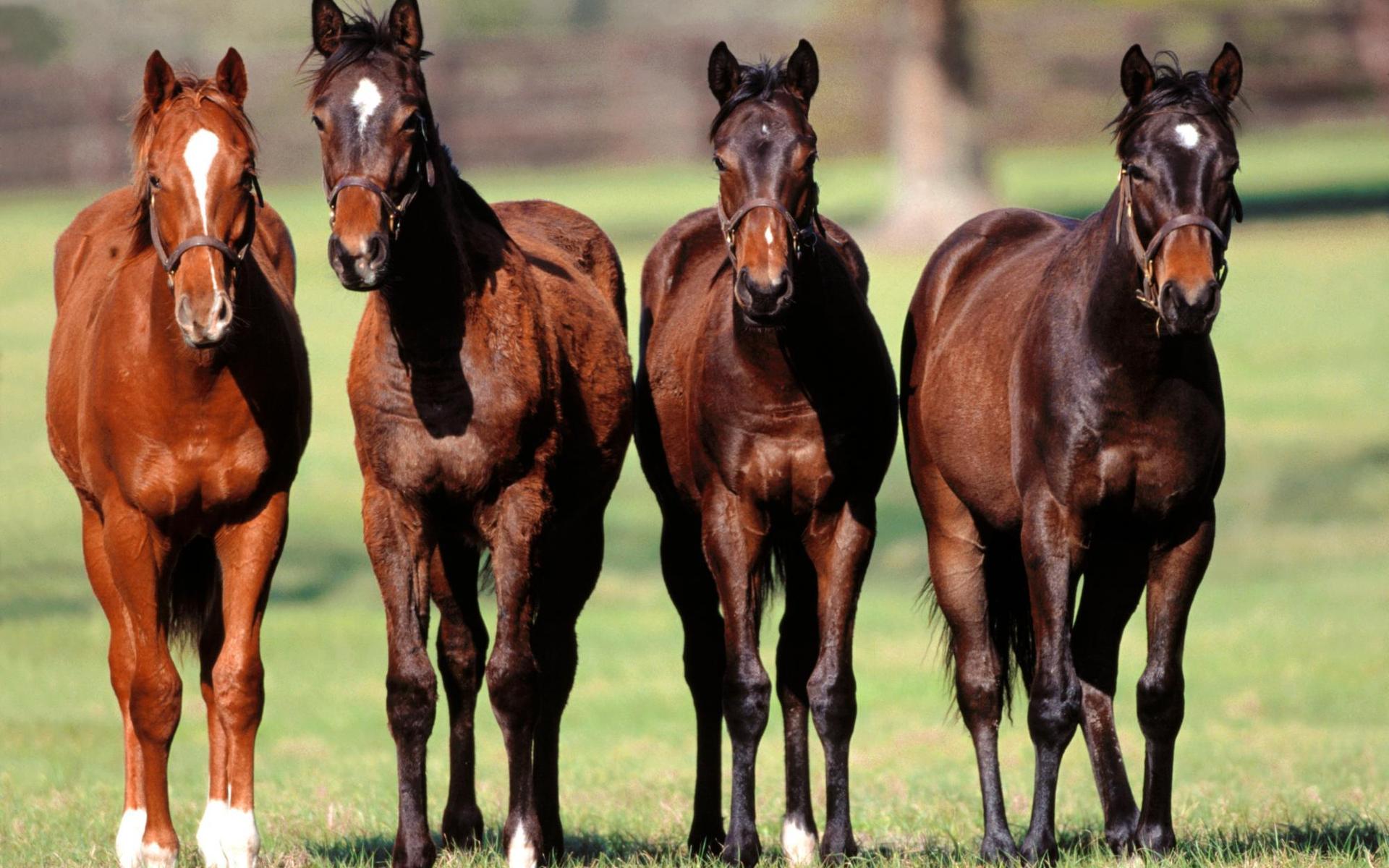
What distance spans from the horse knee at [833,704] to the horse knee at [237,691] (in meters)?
1.85

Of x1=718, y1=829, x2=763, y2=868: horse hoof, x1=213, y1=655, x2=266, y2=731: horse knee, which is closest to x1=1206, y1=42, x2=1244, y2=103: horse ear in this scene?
x1=718, y1=829, x2=763, y2=868: horse hoof

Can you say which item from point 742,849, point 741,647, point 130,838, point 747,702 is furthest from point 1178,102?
point 130,838

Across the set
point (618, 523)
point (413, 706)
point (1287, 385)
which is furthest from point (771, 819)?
point (1287, 385)

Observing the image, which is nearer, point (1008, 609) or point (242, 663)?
point (242, 663)

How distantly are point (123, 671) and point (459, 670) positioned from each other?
1.15m

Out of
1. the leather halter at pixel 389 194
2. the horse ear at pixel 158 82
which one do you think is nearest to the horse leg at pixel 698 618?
the leather halter at pixel 389 194

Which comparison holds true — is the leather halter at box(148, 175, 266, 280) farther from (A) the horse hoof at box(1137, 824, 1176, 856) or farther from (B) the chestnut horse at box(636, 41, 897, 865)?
(A) the horse hoof at box(1137, 824, 1176, 856)

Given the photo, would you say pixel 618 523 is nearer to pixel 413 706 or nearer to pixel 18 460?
pixel 18 460

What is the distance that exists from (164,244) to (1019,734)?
26.2 ft

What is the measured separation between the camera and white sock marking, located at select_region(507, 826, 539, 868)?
6117mm

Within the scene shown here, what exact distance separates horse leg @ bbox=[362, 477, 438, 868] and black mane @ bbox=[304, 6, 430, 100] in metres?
1.35

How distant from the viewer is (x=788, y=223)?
5996mm

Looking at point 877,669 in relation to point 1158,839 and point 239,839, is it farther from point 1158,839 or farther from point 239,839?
point 239,839

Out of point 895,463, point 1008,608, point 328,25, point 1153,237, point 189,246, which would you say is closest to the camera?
point 1153,237
